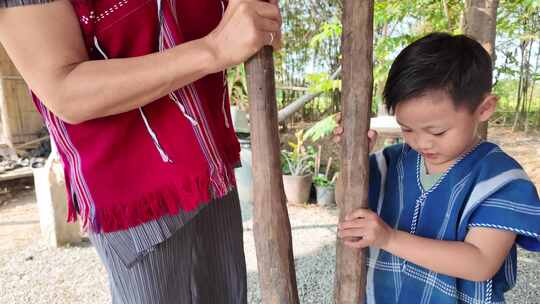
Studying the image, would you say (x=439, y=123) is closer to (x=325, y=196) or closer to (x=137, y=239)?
(x=137, y=239)

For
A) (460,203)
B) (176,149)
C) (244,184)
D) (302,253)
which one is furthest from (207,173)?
(244,184)

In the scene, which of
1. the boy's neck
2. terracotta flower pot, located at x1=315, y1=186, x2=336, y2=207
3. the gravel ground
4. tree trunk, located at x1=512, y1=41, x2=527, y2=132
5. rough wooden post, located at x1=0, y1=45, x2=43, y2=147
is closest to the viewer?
the boy's neck

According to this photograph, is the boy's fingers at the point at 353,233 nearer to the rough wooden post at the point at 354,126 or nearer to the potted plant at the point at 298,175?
the rough wooden post at the point at 354,126

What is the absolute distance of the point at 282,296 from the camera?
2.71ft

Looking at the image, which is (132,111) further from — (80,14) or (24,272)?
(24,272)

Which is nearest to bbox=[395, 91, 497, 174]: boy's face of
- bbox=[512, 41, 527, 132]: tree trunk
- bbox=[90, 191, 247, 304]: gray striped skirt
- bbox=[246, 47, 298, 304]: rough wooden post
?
bbox=[246, 47, 298, 304]: rough wooden post

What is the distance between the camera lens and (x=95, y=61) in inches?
26.2

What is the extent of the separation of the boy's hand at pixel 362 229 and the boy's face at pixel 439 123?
237mm

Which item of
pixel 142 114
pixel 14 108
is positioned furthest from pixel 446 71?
pixel 14 108

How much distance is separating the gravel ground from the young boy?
65.2 inches

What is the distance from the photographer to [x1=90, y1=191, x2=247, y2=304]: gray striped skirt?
86cm

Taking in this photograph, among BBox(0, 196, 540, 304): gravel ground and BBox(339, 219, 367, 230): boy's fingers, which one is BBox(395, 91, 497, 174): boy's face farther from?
BBox(0, 196, 540, 304): gravel ground

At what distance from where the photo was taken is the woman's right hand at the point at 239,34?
66 centimetres

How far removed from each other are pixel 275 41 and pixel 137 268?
53 cm
